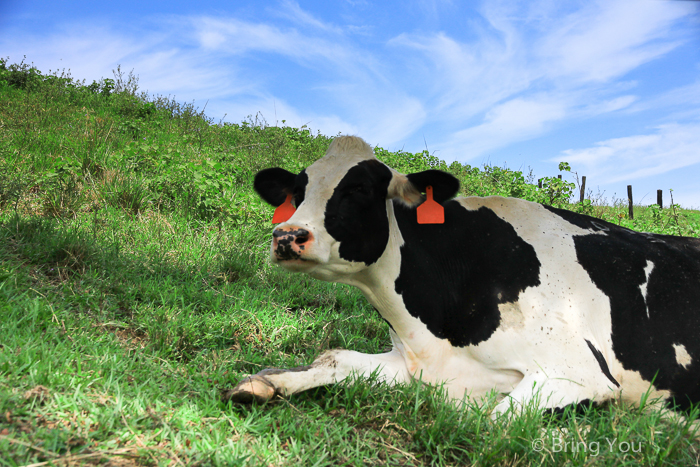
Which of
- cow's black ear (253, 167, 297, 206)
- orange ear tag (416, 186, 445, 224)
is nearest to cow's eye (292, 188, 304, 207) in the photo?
→ cow's black ear (253, 167, 297, 206)

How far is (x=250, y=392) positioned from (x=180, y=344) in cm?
126

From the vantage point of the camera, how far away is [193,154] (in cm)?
914

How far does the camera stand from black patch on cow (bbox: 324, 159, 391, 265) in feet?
9.55

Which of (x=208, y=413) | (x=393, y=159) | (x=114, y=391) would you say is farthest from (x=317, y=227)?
(x=393, y=159)

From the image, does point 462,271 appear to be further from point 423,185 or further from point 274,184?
point 274,184

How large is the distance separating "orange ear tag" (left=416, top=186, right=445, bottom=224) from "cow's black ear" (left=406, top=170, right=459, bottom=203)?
3cm

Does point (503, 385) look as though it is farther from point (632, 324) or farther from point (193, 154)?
point (193, 154)

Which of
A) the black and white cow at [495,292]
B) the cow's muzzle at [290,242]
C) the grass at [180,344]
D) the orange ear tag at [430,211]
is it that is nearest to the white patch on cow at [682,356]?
the black and white cow at [495,292]

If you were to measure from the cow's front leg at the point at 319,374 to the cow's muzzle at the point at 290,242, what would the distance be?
0.73 meters

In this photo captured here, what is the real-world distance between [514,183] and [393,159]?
10.5 feet

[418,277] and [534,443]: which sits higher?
[418,277]

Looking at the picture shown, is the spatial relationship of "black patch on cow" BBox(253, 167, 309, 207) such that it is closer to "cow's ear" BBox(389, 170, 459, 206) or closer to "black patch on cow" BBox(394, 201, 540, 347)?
"cow's ear" BBox(389, 170, 459, 206)

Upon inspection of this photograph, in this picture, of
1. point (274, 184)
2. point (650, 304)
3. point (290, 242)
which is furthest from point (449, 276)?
point (274, 184)

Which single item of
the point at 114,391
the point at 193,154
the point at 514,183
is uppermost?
the point at 193,154
